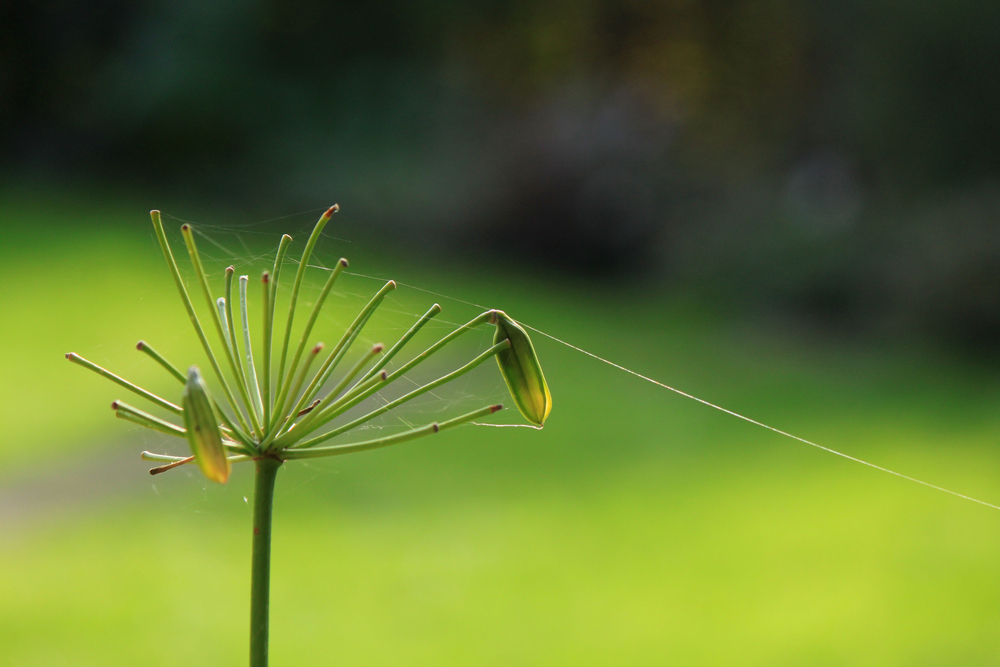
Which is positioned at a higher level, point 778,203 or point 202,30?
point 202,30

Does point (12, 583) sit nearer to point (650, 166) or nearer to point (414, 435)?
point (414, 435)

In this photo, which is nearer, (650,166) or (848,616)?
(848,616)

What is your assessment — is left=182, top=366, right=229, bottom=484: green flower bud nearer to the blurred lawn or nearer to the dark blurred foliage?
the blurred lawn

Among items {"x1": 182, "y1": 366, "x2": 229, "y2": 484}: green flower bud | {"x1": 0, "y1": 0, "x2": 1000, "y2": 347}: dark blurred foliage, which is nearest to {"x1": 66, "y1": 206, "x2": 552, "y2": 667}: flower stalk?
{"x1": 182, "y1": 366, "x2": 229, "y2": 484}: green flower bud

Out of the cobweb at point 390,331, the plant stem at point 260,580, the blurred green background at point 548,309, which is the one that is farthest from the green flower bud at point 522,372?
the cobweb at point 390,331

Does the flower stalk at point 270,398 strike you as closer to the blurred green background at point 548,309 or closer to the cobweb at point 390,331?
the blurred green background at point 548,309

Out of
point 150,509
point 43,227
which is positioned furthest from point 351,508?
point 43,227
